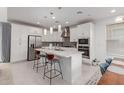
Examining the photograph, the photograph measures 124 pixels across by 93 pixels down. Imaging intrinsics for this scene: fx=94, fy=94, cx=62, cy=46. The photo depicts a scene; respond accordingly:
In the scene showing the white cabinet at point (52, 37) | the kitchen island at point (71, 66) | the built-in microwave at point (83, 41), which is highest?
the white cabinet at point (52, 37)

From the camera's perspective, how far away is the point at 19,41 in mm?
5766

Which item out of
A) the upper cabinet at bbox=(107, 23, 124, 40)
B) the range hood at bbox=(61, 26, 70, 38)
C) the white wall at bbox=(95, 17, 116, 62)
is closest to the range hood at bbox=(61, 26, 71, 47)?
the range hood at bbox=(61, 26, 70, 38)

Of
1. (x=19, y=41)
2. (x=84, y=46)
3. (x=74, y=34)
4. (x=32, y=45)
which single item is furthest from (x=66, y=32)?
(x=19, y=41)

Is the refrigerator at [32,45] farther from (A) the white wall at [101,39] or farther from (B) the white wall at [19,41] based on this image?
(A) the white wall at [101,39]

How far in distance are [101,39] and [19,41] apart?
4.79 metres

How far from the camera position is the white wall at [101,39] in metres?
4.87

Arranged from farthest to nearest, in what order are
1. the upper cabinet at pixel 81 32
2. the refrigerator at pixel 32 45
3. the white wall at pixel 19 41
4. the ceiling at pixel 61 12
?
the refrigerator at pixel 32 45, the white wall at pixel 19 41, the upper cabinet at pixel 81 32, the ceiling at pixel 61 12

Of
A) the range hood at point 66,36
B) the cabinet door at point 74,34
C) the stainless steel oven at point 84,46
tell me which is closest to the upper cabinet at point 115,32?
the stainless steel oven at point 84,46

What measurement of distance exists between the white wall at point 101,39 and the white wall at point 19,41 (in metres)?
4.22

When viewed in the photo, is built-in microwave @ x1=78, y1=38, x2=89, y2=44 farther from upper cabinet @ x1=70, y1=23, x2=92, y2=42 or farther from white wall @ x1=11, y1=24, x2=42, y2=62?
white wall @ x1=11, y1=24, x2=42, y2=62
